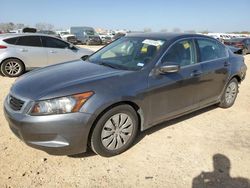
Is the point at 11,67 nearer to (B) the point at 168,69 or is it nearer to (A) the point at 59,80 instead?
(A) the point at 59,80

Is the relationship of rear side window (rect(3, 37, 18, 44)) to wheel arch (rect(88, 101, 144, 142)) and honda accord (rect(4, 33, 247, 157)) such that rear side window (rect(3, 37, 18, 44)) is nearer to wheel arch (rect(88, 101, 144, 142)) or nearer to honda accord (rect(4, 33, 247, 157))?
honda accord (rect(4, 33, 247, 157))

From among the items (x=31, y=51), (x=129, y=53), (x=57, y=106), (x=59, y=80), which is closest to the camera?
(x=57, y=106)

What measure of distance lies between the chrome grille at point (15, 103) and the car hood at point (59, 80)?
0.23 ft

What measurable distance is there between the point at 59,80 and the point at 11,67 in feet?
19.6

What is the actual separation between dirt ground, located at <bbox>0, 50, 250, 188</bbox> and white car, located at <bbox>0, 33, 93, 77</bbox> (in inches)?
185

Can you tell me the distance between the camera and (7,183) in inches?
115

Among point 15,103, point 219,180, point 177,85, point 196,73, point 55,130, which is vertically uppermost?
point 196,73

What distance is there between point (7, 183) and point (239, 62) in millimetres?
4947

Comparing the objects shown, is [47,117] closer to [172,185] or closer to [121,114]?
[121,114]

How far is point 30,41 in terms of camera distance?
8.91 m

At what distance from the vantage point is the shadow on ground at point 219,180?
3.01m

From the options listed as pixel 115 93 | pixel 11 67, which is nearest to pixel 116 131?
pixel 115 93

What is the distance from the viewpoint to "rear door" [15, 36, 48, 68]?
8680 millimetres

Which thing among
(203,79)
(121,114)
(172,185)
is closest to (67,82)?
(121,114)
